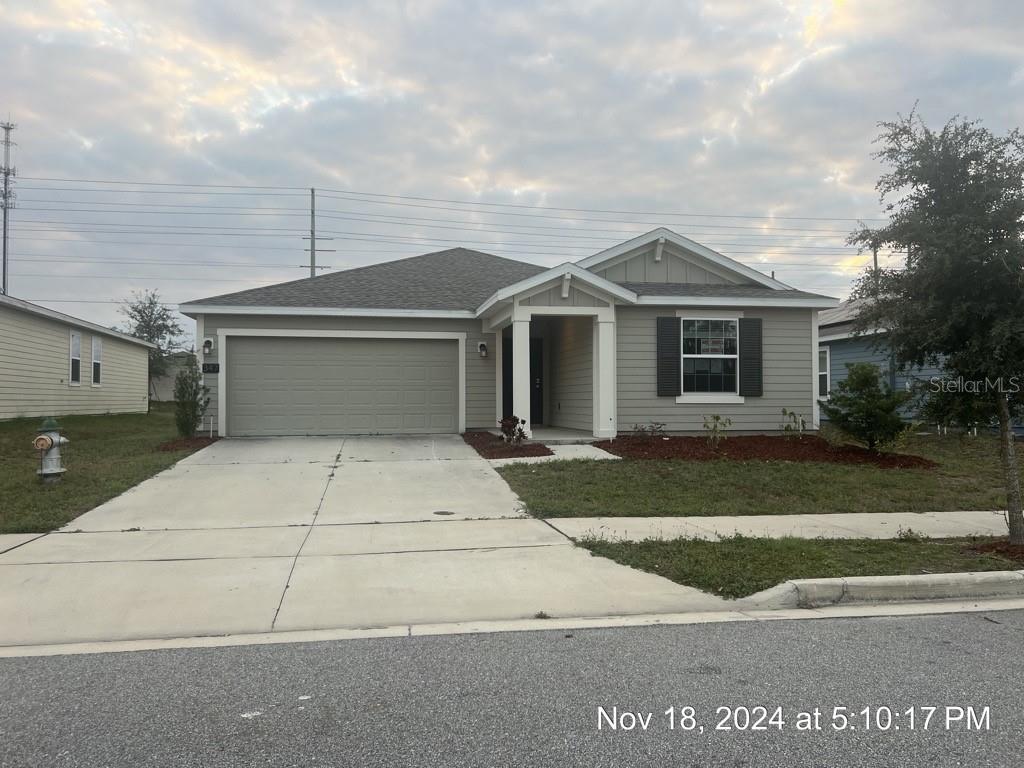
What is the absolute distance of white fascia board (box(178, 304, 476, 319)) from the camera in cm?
1481

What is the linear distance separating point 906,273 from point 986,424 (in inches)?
75.5

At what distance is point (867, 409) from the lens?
1245 cm

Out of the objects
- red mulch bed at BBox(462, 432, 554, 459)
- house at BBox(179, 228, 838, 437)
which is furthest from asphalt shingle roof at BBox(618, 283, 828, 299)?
red mulch bed at BBox(462, 432, 554, 459)

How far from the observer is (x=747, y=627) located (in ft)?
16.2

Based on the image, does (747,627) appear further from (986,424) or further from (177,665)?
(986,424)

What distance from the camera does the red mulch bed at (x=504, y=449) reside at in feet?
40.4

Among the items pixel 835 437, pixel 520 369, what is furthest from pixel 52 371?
pixel 835 437

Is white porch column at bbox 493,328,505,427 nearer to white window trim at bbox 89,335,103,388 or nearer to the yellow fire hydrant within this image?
the yellow fire hydrant

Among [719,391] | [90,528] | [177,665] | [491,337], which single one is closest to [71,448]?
[90,528]

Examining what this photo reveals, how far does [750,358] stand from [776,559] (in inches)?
351

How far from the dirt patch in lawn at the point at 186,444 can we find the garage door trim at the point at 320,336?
70 cm

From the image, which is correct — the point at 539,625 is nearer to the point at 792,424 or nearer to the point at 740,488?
the point at 740,488

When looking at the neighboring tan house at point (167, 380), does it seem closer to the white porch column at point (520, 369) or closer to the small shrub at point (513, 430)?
the white porch column at point (520, 369)

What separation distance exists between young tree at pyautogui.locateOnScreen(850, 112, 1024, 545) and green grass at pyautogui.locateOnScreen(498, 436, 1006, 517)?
2453 millimetres
